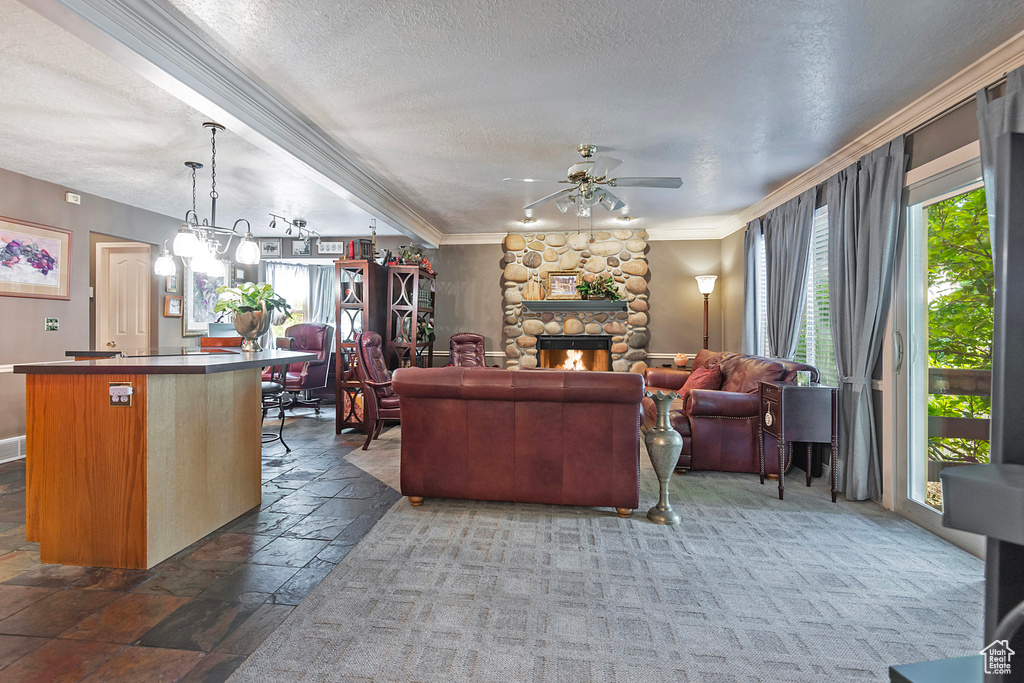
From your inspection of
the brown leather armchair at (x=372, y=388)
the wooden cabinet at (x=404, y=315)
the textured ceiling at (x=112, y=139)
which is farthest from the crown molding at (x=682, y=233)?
the brown leather armchair at (x=372, y=388)

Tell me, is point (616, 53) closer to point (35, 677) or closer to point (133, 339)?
point (35, 677)

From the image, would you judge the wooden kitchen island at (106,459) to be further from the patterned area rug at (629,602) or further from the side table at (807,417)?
the side table at (807,417)

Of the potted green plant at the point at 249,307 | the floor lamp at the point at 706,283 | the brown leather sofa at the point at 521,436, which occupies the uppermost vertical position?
the floor lamp at the point at 706,283

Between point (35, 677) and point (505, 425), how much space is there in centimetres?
219

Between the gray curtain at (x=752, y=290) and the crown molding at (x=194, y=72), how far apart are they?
438 centimetres

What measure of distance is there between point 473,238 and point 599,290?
202 centimetres

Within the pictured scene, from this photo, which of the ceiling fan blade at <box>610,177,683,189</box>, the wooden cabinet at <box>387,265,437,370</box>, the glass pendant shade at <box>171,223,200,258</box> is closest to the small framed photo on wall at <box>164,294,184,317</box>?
the wooden cabinet at <box>387,265,437,370</box>

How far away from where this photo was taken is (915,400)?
3.08m

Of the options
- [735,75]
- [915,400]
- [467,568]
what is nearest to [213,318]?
[467,568]

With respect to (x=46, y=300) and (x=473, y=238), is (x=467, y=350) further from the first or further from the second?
(x=46, y=300)

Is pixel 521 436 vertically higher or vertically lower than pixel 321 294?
lower

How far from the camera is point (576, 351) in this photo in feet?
23.0

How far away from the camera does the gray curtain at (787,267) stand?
4.32 meters

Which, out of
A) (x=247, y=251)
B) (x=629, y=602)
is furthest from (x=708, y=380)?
(x=247, y=251)
